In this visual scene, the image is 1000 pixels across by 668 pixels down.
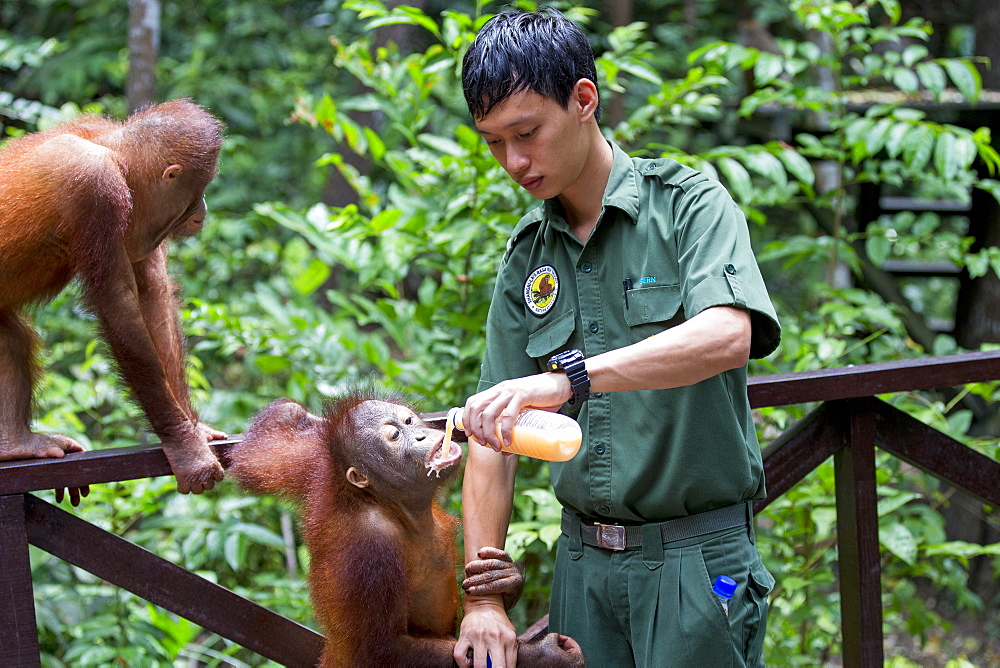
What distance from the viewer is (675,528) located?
5.76 ft

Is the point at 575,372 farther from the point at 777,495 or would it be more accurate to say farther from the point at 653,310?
the point at 777,495

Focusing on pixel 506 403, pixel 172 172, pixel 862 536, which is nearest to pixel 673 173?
pixel 506 403

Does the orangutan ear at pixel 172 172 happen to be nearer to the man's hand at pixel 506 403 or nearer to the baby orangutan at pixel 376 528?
the baby orangutan at pixel 376 528

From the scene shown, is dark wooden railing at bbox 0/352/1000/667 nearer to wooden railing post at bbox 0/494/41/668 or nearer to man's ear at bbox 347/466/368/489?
wooden railing post at bbox 0/494/41/668

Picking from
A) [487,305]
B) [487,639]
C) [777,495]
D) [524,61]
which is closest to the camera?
[524,61]

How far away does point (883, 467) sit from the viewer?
3209 millimetres

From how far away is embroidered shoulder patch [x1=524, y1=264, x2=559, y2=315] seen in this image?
6.23ft

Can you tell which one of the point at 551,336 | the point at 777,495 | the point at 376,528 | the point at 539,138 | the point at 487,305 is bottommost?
the point at 777,495

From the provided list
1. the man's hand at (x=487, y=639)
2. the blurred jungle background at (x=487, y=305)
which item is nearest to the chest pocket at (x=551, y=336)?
the man's hand at (x=487, y=639)

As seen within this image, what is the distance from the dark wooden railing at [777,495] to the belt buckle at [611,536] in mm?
298

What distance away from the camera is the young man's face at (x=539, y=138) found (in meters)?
1.70

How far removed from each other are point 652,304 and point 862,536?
94 centimetres

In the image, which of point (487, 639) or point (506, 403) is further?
point (487, 639)

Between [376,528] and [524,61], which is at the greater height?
[524,61]
